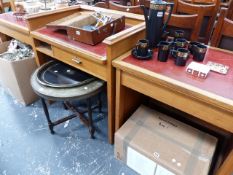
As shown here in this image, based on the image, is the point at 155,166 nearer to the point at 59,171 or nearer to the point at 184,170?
the point at 184,170

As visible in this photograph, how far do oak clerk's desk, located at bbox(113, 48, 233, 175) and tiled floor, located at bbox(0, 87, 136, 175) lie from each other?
22.6 inches

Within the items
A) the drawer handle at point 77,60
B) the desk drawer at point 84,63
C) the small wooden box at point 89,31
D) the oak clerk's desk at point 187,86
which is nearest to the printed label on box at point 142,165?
the oak clerk's desk at point 187,86

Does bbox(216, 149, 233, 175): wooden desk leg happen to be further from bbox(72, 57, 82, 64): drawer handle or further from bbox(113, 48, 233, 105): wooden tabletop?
bbox(72, 57, 82, 64): drawer handle

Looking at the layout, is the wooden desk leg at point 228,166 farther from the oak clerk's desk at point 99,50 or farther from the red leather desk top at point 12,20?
the red leather desk top at point 12,20

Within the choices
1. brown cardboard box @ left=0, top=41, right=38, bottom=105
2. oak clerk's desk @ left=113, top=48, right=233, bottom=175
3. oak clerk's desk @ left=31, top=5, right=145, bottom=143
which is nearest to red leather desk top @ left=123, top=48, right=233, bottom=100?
oak clerk's desk @ left=113, top=48, right=233, bottom=175

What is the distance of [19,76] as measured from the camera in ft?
5.41

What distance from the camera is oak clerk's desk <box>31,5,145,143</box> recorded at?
1.05 metres

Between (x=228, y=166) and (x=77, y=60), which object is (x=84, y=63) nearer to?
(x=77, y=60)

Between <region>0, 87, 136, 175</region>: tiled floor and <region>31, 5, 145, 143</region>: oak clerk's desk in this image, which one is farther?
<region>0, 87, 136, 175</region>: tiled floor

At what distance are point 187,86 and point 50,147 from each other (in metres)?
1.15

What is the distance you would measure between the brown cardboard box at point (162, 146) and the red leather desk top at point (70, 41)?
0.51 meters

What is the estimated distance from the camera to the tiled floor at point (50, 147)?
4.39 ft

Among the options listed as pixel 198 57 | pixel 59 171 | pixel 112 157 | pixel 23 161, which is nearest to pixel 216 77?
pixel 198 57

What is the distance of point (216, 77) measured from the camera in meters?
0.92
